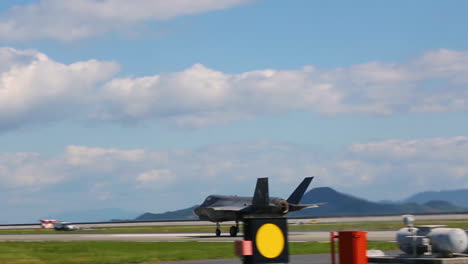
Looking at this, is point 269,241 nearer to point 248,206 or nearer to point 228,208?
point 248,206

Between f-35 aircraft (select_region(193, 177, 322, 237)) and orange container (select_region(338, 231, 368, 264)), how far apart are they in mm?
41079

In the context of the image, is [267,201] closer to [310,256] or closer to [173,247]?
[173,247]

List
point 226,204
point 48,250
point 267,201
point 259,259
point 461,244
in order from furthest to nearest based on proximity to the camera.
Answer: point 226,204
point 267,201
point 48,250
point 461,244
point 259,259

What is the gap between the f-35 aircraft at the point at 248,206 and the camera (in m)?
56.6

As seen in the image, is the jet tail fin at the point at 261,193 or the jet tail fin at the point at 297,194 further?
the jet tail fin at the point at 297,194

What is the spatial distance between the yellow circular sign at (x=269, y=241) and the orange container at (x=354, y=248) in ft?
15.7

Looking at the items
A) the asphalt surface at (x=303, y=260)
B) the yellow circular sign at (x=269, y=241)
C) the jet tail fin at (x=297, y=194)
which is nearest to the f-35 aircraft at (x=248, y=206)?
the jet tail fin at (x=297, y=194)

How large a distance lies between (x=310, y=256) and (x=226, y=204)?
3101cm

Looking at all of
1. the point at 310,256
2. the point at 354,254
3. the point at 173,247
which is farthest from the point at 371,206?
the point at 354,254

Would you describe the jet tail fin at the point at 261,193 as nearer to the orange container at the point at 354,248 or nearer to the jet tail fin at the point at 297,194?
the jet tail fin at the point at 297,194

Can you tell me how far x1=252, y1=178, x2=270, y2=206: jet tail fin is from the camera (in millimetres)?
55444

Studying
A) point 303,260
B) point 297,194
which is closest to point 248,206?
point 297,194

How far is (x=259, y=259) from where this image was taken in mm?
8875

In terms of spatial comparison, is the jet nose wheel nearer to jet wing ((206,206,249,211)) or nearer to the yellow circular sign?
jet wing ((206,206,249,211))
